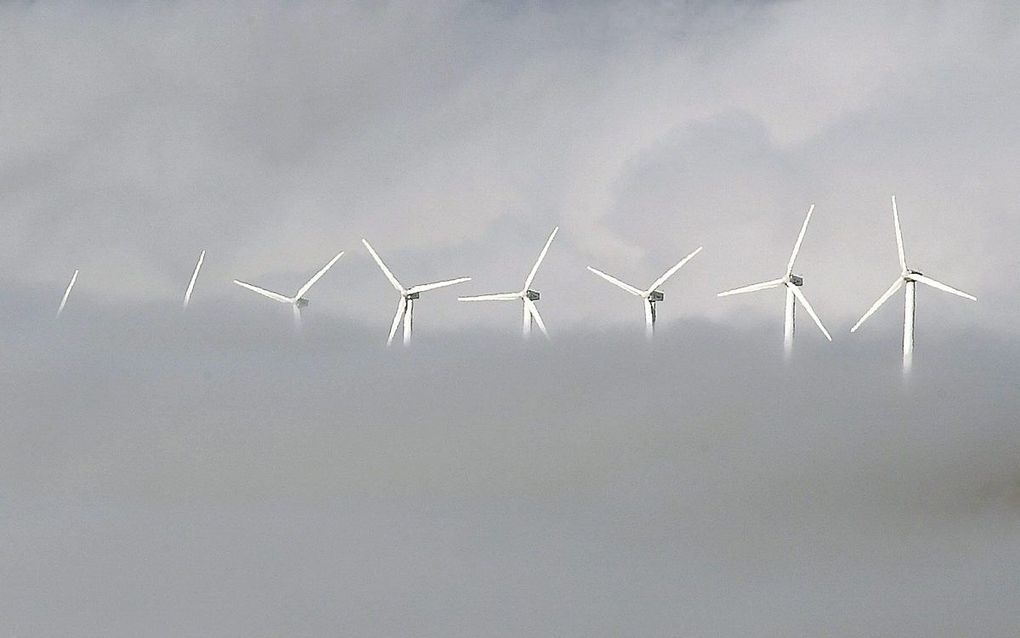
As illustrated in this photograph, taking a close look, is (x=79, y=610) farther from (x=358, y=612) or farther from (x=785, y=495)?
(x=785, y=495)

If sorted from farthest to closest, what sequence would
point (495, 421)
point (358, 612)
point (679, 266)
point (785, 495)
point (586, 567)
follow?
1. point (679, 266)
2. point (495, 421)
3. point (785, 495)
4. point (586, 567)
5. point (358, 612)

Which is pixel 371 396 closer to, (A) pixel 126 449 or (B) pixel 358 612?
(A) pixel 126 449

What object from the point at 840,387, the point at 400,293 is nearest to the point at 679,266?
the point at 840,387

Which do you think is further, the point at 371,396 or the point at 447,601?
the point at 371,396

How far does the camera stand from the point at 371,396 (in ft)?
477

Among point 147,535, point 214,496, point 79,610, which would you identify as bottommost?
point 79,610

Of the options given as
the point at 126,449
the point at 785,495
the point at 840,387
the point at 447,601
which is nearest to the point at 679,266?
the point at 840,387

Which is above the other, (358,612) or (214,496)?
(214,496)

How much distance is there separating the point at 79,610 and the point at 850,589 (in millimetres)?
38785

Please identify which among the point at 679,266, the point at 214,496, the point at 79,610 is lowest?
the point at 79,610

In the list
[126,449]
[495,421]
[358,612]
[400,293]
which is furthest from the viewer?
[400,293]

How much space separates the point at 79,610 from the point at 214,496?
38911 mm

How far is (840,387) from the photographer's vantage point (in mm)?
137125

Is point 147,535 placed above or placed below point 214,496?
below
